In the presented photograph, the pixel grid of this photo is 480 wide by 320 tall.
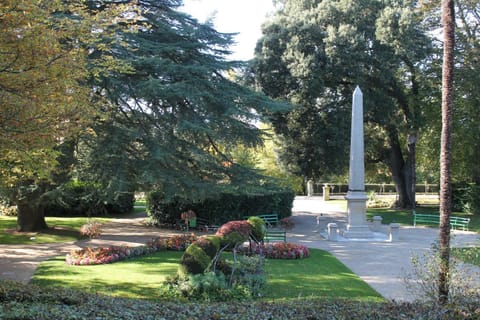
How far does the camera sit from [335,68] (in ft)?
78.6

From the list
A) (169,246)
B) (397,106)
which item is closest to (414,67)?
(397,106)

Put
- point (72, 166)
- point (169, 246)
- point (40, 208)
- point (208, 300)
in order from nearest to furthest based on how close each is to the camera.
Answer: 1. point (208, 300)
2. point (169, 246)
3. point (72, 166)
4. point (40, 208)

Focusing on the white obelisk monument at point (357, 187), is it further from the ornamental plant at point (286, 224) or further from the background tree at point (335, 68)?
the background tree at point (335, 68)

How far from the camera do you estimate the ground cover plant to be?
190 inches

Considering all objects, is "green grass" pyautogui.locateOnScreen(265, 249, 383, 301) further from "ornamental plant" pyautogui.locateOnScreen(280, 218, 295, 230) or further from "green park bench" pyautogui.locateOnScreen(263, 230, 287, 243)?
"ornamental plant" pyautogui.locateOnScreen(280, 218, 295, 230)

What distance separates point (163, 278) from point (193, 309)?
519 cm

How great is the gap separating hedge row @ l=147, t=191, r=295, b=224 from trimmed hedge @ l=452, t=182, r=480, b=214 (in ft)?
45.2

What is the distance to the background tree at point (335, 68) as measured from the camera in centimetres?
2347

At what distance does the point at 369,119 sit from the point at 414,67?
3954mm

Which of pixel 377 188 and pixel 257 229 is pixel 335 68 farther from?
pixel 377 188

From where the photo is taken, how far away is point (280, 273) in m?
11.0

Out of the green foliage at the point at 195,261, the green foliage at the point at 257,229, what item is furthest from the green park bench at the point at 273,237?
the green foliage at the point at 195,261

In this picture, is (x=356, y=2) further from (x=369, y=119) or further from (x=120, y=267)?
(x=120, y=267)

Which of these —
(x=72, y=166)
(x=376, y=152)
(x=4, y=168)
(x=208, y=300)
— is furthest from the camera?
(x=376, y=152)
